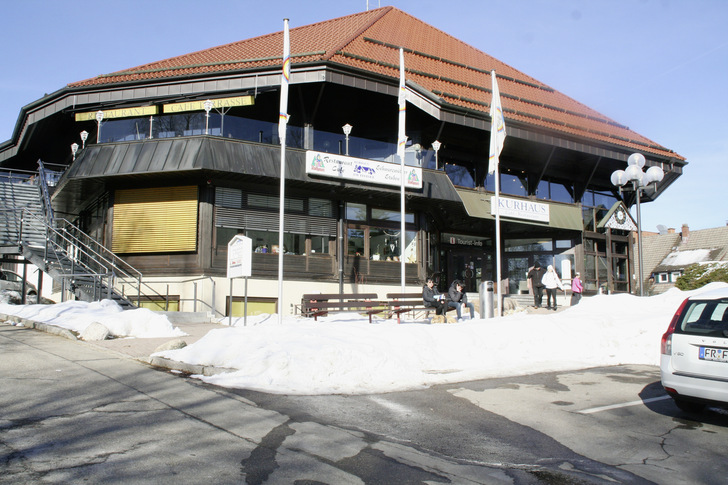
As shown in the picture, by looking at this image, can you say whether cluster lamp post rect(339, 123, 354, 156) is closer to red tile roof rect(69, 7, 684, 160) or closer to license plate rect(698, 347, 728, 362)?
red tile roof rect(69, 7, 684, 160)

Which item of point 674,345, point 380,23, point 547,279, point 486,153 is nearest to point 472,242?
point 486,153

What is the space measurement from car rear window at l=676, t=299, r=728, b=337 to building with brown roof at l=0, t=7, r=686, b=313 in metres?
14.0

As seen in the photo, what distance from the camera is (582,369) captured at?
34.9ft

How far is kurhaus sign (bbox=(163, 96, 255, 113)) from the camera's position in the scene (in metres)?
21.3

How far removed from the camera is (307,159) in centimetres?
2159

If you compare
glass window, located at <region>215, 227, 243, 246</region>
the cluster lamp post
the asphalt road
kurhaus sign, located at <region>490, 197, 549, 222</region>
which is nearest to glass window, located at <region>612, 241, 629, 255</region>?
kurhaus sign, located at <region>490, 197, 549, 222</region>

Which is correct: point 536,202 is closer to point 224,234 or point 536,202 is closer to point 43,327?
point 224,234

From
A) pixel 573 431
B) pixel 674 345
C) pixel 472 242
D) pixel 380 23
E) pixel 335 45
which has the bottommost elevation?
pixel 573 431

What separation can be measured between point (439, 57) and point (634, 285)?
1704 centimetres

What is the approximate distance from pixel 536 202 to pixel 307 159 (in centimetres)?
1267

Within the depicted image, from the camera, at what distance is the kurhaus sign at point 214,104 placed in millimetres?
21266

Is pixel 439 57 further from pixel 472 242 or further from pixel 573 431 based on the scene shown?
pixel 573 431

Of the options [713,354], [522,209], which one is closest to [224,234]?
[522,209]

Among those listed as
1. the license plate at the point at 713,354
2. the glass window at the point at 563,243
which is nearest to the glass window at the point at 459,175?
the glass window at the point at 563,243
